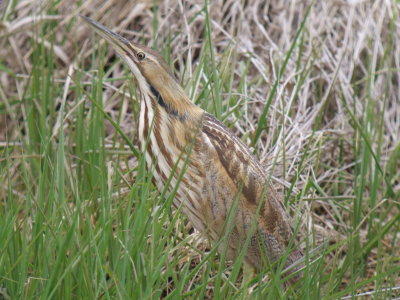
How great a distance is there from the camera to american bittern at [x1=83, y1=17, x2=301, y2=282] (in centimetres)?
245

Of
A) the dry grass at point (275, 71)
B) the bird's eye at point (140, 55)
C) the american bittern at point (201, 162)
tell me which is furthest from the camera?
the dry grass at point (275, 71)

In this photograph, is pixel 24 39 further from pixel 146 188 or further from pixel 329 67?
pixel 146 188

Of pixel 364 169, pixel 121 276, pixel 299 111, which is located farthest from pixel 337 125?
pixel 121 276

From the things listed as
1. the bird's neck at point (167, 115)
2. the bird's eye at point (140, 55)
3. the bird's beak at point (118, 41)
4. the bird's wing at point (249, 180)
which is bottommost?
the bird's wing at point (249, 180)

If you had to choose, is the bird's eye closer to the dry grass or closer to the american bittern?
the american bittern

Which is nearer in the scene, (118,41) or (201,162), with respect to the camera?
(201,162)

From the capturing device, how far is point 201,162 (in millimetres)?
2457

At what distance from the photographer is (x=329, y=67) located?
364 cm

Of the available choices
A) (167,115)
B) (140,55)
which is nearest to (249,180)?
(167,115)

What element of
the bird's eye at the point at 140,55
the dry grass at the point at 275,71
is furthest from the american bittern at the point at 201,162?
the dry grass at the point at 275,71

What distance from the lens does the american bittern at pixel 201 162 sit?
245cm

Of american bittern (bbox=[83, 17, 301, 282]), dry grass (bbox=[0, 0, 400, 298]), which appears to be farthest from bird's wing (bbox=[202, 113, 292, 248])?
dry grass (bbox=[0, 0, 400, 298])

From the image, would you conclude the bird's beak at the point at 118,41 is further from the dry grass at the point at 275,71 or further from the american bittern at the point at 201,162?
the dry grass at the point at 275,71

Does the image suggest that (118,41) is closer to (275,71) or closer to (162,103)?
(162,103)
